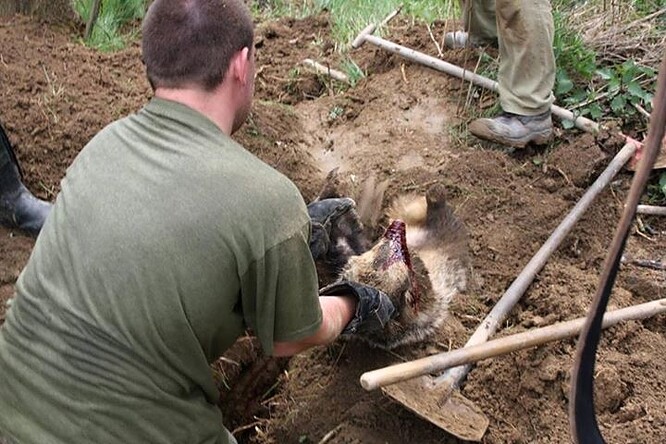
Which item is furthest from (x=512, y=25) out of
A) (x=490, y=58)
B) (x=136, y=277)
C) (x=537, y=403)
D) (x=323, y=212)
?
(x=136, y=277)

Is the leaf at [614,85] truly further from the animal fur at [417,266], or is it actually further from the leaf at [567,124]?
the animal fur at [417,266]

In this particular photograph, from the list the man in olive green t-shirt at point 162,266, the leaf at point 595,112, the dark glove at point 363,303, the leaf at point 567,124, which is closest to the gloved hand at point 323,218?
the dark glove at point 363,303

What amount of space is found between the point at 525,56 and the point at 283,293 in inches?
98.7

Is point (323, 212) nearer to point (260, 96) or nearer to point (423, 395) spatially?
point (423, 395)

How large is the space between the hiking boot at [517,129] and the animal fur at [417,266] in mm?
638

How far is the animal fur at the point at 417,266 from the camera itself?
3.26 metres

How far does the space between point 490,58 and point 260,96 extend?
150 centimetres

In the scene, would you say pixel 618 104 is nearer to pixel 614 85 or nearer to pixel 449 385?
pixel 614 85

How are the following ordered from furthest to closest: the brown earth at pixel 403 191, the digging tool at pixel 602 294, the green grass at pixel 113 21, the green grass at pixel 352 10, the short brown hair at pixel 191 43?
1. the green grass at pixel 352 10
2. the green grass at pixel 113 21
3. the brown earth at pixel 403 191
4. the short brown hair at pixel 191 43
5. the digging tool at pixel 602 294

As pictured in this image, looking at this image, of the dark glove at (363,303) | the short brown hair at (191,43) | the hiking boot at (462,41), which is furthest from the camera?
the hiking boot at (462,41)

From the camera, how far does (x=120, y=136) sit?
2.28 m

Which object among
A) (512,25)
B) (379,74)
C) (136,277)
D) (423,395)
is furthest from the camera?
(379,74)

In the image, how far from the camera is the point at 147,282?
6.89 feet

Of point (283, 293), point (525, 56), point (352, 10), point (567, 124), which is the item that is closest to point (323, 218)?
point (283, 293)
